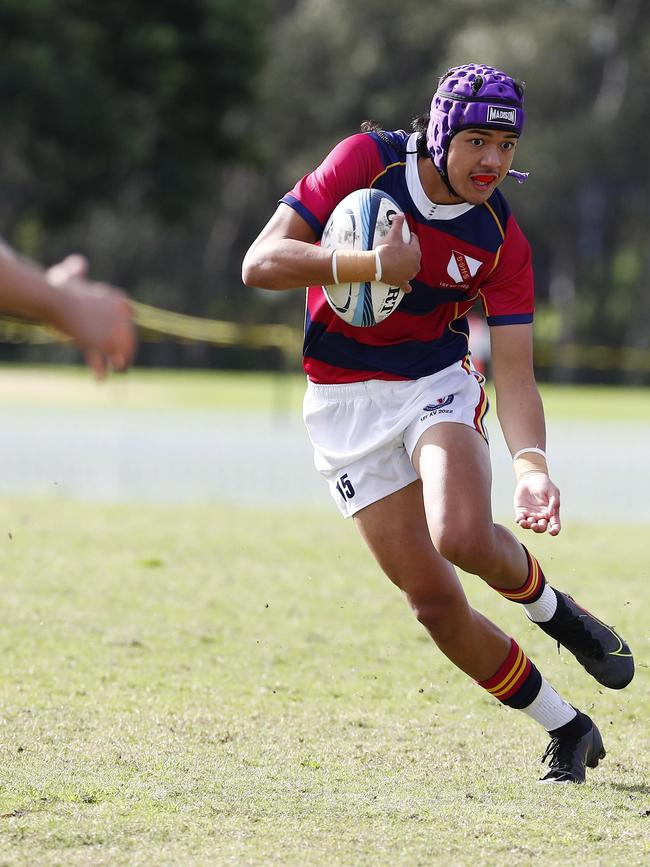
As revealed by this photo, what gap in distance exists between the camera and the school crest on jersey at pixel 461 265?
17.4 ft

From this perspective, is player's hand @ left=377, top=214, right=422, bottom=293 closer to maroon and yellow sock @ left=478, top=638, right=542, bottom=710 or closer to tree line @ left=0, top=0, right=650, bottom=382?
maroon and yellow sock @ left=478, top=638, right=542, bottom=710

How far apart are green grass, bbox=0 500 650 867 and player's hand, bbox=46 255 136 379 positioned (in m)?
1.63

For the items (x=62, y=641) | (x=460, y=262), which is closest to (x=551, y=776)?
(x=460, y=262)

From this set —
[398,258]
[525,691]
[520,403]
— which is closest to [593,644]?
[525,691]

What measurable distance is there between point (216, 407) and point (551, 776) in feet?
83.2

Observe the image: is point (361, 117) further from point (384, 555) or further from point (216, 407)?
point (384, 555)

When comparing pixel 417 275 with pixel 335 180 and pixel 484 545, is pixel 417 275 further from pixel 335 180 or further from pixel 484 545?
pixel 484 545

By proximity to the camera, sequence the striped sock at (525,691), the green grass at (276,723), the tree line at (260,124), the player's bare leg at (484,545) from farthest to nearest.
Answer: the tree line at (260,124) < the striped sock at (525,691) < the player's bare leg at (484,545) < the green grass at (276,723)

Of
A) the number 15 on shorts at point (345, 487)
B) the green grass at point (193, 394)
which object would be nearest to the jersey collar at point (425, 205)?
the number 15 on shorts at point (345, 487)

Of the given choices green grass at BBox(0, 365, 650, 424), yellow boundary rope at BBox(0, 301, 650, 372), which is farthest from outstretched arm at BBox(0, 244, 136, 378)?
yellow boundary rope at BBox(0, 301, 650, 372)

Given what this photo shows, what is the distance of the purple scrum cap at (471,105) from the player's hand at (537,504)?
114 centimetres

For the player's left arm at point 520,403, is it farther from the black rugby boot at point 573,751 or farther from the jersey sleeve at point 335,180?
the black rugby boot at point 573,751

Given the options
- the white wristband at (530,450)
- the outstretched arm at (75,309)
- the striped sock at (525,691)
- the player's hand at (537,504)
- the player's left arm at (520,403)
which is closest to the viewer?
the outstretched arm at (75,309)

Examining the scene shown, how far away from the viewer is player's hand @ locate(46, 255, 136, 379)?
119 inches
